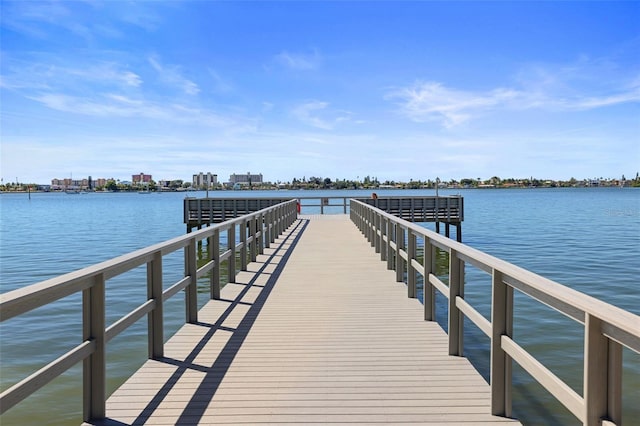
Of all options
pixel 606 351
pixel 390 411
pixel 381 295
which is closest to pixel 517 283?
pixel 606 351

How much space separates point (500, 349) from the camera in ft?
11.7

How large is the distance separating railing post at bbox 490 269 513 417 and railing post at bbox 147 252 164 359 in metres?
2.86

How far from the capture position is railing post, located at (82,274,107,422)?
134 inches

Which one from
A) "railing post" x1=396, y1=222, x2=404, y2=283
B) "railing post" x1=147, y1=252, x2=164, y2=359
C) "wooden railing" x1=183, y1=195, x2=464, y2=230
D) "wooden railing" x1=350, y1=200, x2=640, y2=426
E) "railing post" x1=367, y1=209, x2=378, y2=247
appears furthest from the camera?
"wooden railing" x1=183, y1=195, x2=464, y2=230

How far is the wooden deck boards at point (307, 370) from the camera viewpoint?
3650 millimetres

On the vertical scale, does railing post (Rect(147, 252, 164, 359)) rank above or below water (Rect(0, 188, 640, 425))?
above

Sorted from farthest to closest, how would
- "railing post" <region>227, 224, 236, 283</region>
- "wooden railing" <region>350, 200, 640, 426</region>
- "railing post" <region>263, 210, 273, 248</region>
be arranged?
1. "railing post" <region>263, 210, 273, 248</region>
2. "railing post" <region>227, 224, 236, 283</region>
3. "wooden railing" <region>350, 200, 640, 426</region>

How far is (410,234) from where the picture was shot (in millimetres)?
6984

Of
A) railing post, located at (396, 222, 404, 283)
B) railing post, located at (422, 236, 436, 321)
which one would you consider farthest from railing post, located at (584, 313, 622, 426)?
railing post, located at (396, 222, 404, 283)

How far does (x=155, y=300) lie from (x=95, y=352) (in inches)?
50.1

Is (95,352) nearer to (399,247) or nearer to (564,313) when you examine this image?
(564,313)

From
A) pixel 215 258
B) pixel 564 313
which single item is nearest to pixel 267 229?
pixel 215 258

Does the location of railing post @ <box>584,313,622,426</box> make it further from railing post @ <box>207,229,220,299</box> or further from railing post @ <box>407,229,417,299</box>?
railing post @ <box>207,229,220,299</box>

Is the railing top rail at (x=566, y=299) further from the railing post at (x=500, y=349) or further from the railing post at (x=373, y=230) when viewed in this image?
the railing post at (x=373, y=230)
